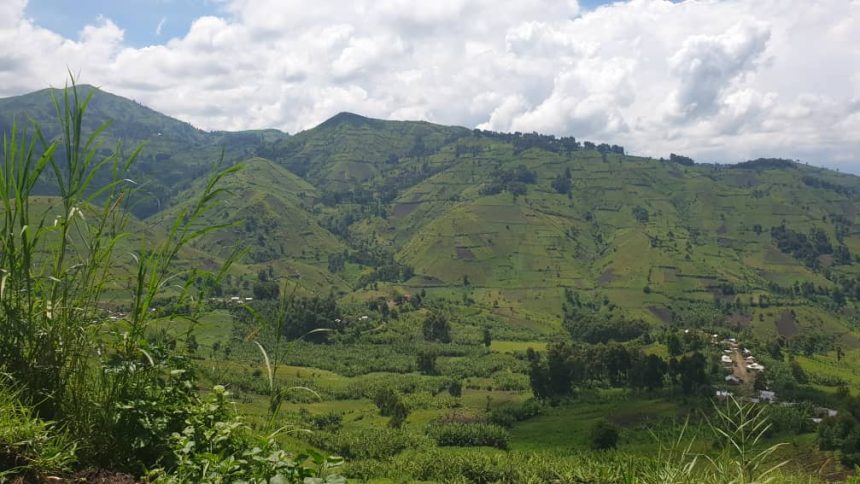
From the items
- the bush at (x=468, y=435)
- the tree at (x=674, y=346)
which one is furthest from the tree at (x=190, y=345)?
the tree at (x=674, y=346)

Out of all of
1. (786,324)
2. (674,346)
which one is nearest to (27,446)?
(674,346)

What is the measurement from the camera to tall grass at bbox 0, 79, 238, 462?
10.8 feet

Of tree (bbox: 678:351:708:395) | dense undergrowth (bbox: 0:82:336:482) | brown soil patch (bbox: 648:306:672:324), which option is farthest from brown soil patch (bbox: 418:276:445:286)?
dense undergrowth (bbox: 0:82:336:482)

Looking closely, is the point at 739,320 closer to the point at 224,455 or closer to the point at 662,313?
the point at 662,313

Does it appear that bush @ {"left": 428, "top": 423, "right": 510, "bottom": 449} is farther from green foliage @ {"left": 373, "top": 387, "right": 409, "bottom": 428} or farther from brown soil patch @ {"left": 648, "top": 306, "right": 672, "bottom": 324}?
brown soil patch @ {"left": 648, "top": 306, "right": 672, "bottom": 324}

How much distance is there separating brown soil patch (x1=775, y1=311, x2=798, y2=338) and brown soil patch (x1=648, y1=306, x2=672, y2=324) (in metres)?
25.6

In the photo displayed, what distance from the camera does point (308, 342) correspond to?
377ft

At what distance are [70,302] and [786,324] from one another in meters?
166

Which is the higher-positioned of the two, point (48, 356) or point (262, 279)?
point (48, 356)

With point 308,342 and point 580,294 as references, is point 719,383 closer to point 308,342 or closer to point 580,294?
point 308,342

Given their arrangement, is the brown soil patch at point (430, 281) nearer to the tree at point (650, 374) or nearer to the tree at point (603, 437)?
the tree at point (650, 374)

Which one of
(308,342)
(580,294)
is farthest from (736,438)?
→ (580,294)

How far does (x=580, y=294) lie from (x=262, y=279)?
98.4m

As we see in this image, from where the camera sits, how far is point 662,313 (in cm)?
15100
